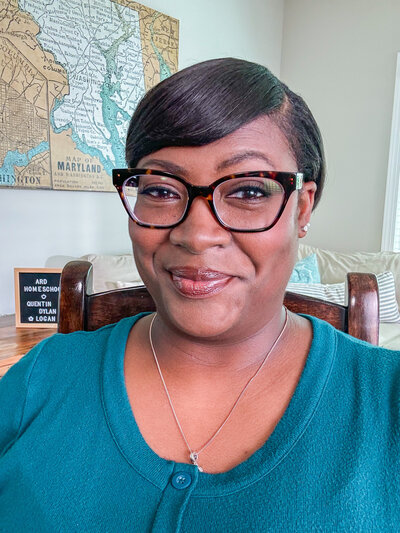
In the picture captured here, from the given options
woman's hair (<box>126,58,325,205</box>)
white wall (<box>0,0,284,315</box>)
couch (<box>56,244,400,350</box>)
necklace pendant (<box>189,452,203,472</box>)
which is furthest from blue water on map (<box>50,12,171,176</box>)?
necklace pendant (<box>189,452,203,472</box>)

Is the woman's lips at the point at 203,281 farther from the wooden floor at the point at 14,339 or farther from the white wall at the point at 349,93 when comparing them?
the white wall at the point at 349,93

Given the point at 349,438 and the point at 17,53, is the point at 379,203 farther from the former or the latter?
the point at 349,438

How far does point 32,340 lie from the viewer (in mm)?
1719

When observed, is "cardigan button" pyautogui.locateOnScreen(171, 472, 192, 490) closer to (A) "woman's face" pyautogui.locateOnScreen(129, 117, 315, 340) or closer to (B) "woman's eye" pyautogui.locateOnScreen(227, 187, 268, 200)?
(A) "woman's face" pyautogui.locateOnScreen(129, 117, 315, 340)

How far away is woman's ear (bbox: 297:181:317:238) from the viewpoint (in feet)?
2.44

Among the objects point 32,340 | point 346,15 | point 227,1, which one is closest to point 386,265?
point 346,15

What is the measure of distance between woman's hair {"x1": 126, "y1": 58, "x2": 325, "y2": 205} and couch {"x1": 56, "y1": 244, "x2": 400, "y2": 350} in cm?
137

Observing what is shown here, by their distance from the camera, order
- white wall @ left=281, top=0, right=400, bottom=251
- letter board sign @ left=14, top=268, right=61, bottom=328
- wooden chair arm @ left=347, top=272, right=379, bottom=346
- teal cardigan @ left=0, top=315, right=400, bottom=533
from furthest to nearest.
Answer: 1. white wall @ left=281, top=0, right=400, bottom=251
2. letter board sign @ left=14, top=268, right=61, bottom=328
3. wooden chair arm @ left=347, top=272, right=379, bottom=346
4. teal cardigan @ left=0, top=315, right=400, bottom=533

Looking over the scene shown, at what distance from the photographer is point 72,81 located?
2193 millimetres

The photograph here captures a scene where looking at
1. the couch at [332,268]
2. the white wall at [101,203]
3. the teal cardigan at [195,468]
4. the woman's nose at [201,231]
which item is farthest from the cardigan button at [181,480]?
the white wall at [101,203]

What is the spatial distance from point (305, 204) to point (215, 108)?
0.23 meters

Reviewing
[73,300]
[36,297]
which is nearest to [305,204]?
[73,300]

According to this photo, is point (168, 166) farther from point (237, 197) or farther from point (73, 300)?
point (73, 300)

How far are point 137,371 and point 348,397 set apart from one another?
0.36 m
